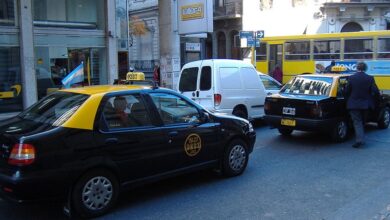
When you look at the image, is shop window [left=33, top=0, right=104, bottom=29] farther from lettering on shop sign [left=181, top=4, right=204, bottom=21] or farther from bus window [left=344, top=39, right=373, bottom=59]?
bus window [left=344, top=39, right=373, bottom=59]

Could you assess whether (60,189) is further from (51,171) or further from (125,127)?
(125,127)

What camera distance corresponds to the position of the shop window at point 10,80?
12727 mm

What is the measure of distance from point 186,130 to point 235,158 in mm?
1203

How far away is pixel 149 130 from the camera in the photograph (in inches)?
220

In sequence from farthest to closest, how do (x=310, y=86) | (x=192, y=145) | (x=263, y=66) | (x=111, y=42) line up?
(x=263, y=66) → (x=111, y=42) → (x=310, y=86) → (x=192, y=145)

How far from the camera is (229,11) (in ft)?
108

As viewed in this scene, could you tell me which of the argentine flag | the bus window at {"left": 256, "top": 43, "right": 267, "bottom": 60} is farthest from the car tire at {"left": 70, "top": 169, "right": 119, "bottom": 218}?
the bus window at {"left": 256, "top": 43, "right": 267, "bottom": 60}

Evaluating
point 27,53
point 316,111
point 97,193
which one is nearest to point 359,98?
point 316,111

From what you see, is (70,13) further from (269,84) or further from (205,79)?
(269,84)

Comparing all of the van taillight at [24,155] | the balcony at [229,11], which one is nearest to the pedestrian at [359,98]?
the van taillight at [24,155]

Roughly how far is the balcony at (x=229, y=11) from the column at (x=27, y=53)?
21222 mm

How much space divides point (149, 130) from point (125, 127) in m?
0.34

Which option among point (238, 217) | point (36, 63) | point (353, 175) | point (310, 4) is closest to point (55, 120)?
point (238, 217)

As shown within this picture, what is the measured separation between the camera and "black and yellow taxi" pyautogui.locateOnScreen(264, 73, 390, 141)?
9305 mm
